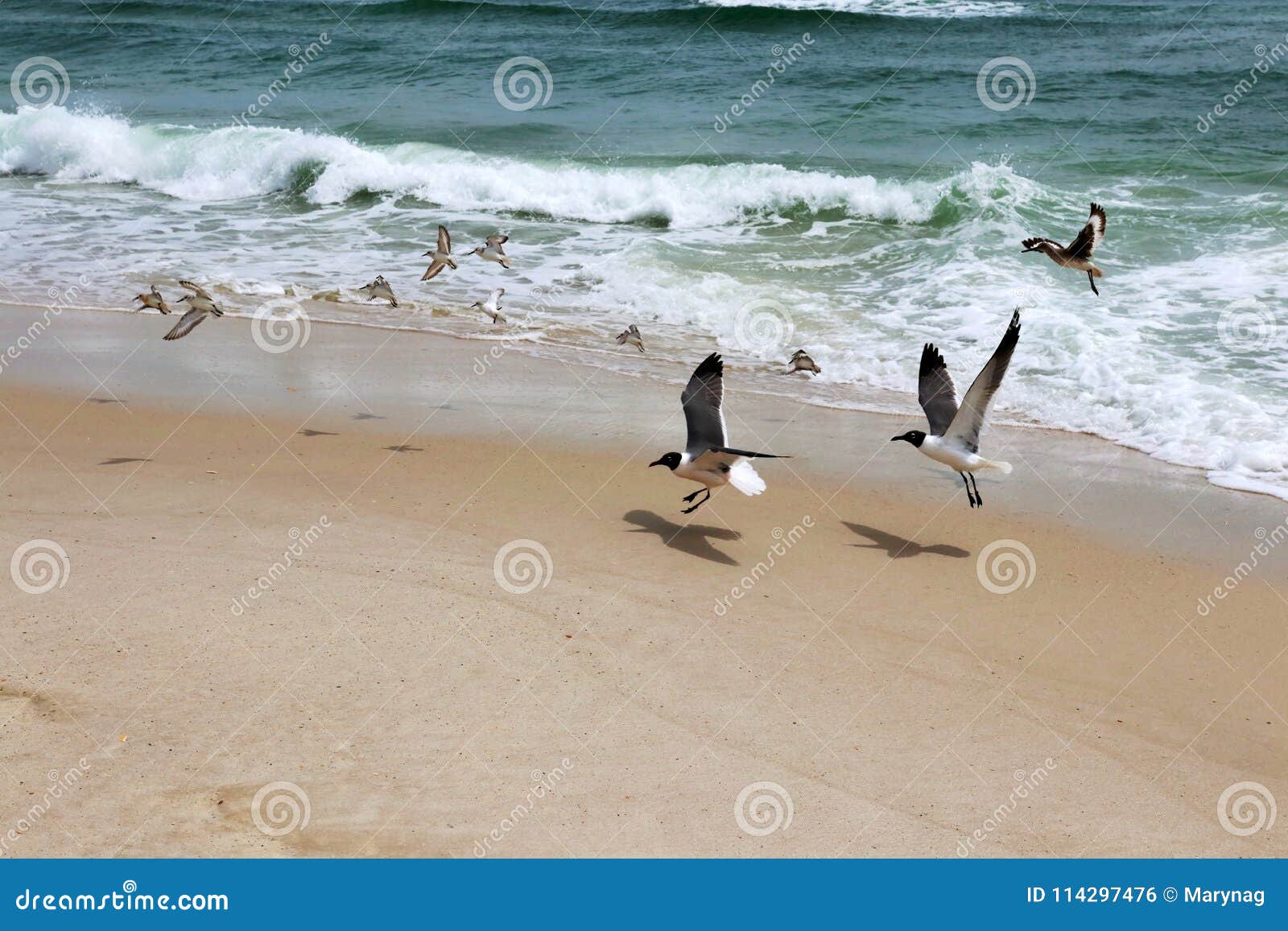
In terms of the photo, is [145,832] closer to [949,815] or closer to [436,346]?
[949,815]

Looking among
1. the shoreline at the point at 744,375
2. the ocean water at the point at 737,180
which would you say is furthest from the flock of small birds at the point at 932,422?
the ocean water at the point at 737,180

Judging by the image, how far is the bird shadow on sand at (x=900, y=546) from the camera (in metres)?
7.55

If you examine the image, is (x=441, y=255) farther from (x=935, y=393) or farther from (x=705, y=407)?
(x=935, y=393)

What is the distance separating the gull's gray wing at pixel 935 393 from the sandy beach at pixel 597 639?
0.58 m

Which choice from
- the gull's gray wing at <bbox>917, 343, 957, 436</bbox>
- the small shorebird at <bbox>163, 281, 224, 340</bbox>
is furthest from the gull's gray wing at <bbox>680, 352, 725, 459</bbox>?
the small shorebird at <bbox>163, 281, 224, 340</bbox>

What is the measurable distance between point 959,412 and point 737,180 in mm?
10730

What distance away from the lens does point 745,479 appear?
751 cm

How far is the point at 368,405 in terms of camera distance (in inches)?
384

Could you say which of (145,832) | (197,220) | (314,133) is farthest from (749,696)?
(314,133)

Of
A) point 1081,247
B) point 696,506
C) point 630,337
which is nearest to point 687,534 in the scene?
point 696,506

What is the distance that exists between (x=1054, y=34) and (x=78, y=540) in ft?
79.8

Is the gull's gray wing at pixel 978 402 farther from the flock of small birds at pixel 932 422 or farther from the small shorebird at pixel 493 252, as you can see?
the small shorebird at pixel 493 252

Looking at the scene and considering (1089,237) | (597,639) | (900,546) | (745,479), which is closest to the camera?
(597,639)

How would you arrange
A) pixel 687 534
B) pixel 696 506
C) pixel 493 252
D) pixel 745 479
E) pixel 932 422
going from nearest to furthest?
pixel 745 479 → pixel 687 534 → pixel 696 506 → pixel 932 422 → pixel 493 252
